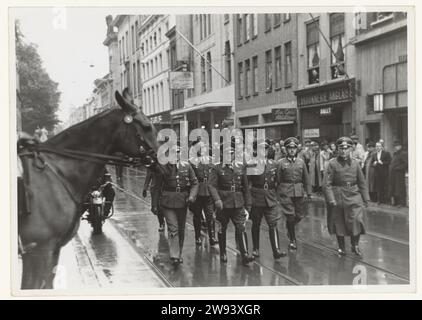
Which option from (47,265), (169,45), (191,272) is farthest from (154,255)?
(169,45)

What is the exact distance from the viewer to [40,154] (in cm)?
607

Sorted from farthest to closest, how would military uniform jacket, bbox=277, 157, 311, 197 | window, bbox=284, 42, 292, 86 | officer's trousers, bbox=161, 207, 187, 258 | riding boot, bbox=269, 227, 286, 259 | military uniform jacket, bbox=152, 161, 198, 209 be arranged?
1. window, bbox=284, 42, 292, 86
2. military uniform jacket, bbox=277, 157, 311, 197
3. riding boot, bbox=269, 227, 286, 259
4. military uniform jacket, bbox=152, 161, 198, 209
5. officer's trousers, bbox=161, 207, 187, 258

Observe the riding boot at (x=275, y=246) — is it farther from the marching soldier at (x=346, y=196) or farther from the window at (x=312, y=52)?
the window at (x=312, y=52)

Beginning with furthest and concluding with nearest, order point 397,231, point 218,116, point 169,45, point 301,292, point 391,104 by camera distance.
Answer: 1. point 218,116
2. point 169,45
3. point 391,104
4. point 397,231
5. point 301,292

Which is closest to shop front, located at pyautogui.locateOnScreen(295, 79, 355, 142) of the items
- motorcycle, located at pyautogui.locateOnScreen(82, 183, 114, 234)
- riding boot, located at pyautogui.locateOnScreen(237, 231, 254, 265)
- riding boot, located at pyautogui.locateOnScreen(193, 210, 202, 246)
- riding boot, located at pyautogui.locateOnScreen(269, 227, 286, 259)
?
riding boot, located at pyautogui.locateOnScreen(193, 210, 202, 246)

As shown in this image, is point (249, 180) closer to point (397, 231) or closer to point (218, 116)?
point (397, 231)

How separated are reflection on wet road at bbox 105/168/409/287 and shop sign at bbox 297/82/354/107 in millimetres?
7704

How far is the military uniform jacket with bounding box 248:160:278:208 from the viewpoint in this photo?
10102mm

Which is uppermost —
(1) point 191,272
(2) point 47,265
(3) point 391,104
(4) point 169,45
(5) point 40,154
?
(4) point 169,45

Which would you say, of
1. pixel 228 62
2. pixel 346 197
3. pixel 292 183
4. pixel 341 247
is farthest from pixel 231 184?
pixel 228 62

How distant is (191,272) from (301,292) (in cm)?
218

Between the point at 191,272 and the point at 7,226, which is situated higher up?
the point at 7,226

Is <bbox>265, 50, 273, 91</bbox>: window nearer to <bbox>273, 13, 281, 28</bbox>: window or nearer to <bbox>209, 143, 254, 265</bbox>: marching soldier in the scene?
<bbox>273, 13, 281, 28</bbox>: window

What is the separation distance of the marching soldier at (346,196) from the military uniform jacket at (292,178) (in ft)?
2.18
